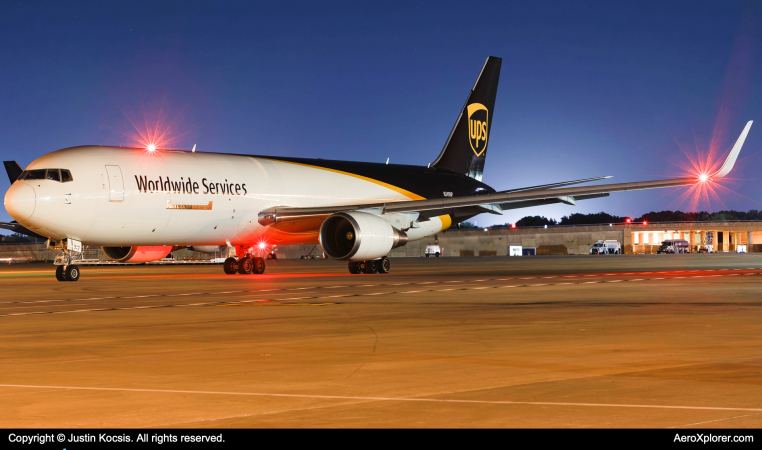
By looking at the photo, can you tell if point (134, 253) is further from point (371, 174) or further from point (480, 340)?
point (480, 340)

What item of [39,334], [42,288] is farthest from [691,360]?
[42,288]

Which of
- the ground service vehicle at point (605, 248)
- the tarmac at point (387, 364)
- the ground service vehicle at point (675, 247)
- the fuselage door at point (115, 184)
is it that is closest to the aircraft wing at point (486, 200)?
the fuselage door at point (115, 184)

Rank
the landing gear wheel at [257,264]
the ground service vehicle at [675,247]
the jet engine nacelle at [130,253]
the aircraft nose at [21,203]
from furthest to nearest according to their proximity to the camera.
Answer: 1. the ground service vehicle at [675,247]
2. the landing gear wheel at [257,264]
3. the jet engine nacelle at [130,253]
4. the aircraft nose at [21,203]

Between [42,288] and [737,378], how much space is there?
18.9 meters

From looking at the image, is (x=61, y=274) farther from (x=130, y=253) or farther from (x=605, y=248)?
(x=605, y=248)

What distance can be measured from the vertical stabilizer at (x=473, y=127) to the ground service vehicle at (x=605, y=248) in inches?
1997

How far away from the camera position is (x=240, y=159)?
89.4 feet

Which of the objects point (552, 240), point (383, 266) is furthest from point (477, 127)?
point (552, 240)

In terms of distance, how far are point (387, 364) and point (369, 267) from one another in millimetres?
20964

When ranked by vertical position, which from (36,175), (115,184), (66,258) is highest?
(36,175)

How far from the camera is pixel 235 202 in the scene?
2575 cm

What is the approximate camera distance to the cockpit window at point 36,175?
22.1 metres

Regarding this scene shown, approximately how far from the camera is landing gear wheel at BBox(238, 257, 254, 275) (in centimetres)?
2798

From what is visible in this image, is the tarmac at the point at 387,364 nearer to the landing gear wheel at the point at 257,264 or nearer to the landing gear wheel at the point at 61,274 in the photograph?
the landing gear wheel at the point at 61,274
